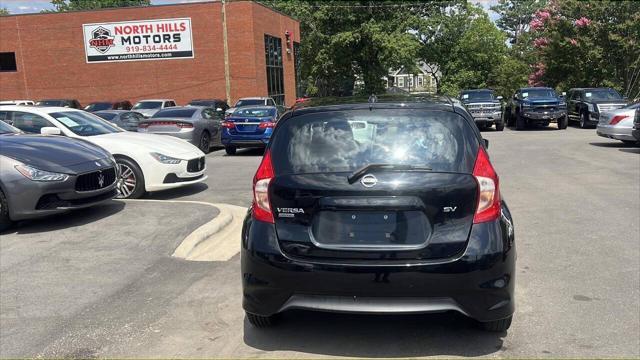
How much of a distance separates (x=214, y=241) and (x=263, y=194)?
2.99m

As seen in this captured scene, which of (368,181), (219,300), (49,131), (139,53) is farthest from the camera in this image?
(139,53)

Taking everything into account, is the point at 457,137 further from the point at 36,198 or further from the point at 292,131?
the point at 36,198

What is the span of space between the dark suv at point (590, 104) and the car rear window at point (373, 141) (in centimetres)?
2197

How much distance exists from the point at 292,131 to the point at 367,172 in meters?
0.65

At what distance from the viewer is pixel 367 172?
3.51 metres

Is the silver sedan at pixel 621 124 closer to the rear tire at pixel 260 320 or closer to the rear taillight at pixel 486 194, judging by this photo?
the rear taillight at pixel 486 194

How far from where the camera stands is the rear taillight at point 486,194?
3.49 meters

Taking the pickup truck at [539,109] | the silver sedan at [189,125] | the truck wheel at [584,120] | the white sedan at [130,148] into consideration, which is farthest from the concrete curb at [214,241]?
the truck wheel at [584,120]

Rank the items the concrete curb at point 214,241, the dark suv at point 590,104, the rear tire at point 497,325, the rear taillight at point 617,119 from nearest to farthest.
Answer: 1. the rear tire at point 497,325
2. the concrete curb at point 214,241
3. the rear taillight at point 617,119
4. the dark suv at point 590,104

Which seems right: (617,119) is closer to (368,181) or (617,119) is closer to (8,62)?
(368,181)

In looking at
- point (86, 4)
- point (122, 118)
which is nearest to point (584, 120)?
point (122, 118)

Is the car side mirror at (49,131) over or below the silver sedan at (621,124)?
over

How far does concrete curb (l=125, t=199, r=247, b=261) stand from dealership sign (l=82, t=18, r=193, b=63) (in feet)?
98.5

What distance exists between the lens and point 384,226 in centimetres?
343
